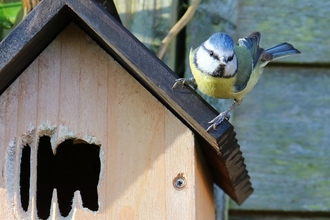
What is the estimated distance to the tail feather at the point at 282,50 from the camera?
5.78 feet

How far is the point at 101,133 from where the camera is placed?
1.35 meters

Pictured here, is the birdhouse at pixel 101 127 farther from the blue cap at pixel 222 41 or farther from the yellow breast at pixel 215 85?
the blue cap at pixel 222 41

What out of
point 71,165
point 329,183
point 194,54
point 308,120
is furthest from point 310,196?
point 71,165

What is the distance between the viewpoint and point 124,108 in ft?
4.43

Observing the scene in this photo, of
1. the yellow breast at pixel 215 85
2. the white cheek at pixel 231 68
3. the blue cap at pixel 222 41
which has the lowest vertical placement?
the yellow breast at pixel 215 85

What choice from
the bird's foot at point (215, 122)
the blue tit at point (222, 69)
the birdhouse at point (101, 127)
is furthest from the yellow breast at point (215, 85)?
the bird's foot at point (215, 122)

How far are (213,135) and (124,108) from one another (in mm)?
241

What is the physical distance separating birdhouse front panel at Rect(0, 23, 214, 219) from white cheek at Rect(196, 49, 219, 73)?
286 millimetres

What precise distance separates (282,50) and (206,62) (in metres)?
0.29

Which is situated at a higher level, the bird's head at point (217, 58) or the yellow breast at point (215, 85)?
the bird's head at point (217, 58)

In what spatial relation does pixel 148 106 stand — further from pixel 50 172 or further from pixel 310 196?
pixel 310 196

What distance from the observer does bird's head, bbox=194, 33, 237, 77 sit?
5.23 ft

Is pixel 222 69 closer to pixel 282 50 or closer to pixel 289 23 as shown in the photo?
pixel 282 50

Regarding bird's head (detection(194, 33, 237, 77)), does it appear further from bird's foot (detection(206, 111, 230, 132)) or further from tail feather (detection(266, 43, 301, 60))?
bird's foot (detection(206, 111, 230, 132))
